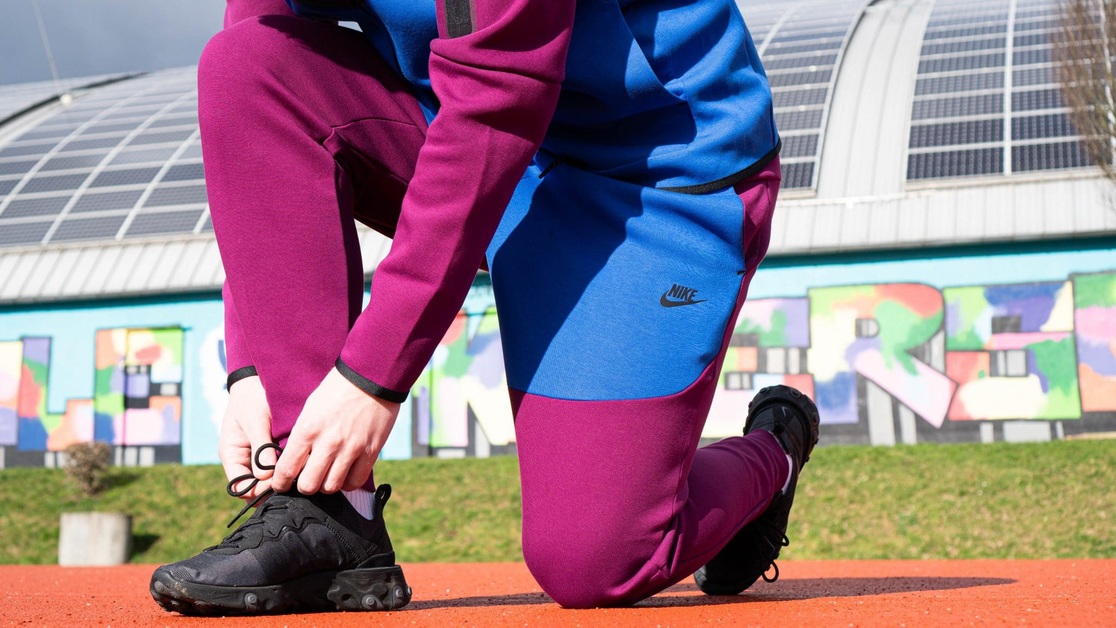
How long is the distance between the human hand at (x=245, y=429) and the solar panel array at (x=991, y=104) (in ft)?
43.5

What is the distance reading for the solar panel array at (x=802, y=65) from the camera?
14930 millimetres

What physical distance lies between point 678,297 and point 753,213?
0.24m

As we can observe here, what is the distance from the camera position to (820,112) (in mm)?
15555

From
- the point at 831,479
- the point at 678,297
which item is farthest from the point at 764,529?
the point at 831,479

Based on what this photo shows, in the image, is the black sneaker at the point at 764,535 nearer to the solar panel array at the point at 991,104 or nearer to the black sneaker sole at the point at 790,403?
the black sneaker sole at the point at 790,403

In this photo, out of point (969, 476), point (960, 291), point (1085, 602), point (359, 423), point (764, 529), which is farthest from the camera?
point (960, 291)

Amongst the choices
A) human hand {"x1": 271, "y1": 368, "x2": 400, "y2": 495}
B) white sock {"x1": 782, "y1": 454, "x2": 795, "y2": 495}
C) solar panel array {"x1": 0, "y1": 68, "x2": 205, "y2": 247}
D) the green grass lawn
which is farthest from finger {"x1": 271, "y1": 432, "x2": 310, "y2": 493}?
solar panel array {"x1": 0, "y1": 68, "x2": 205, "y2": 247}

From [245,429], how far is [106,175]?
17817mm

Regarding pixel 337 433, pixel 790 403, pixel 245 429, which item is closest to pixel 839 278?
pixel 790 403

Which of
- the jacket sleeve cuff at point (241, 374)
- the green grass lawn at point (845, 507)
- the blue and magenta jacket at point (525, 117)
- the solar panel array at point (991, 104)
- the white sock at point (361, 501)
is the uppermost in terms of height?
the blue and magenta jacket at point (525, 117)

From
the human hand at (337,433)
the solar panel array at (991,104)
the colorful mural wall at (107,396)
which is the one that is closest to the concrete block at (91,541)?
the colorful mural wall at (107,396)

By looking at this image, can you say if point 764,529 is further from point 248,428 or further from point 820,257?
point 820,257

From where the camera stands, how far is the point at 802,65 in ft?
56.0

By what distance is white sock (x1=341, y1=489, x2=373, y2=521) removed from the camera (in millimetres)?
1885
